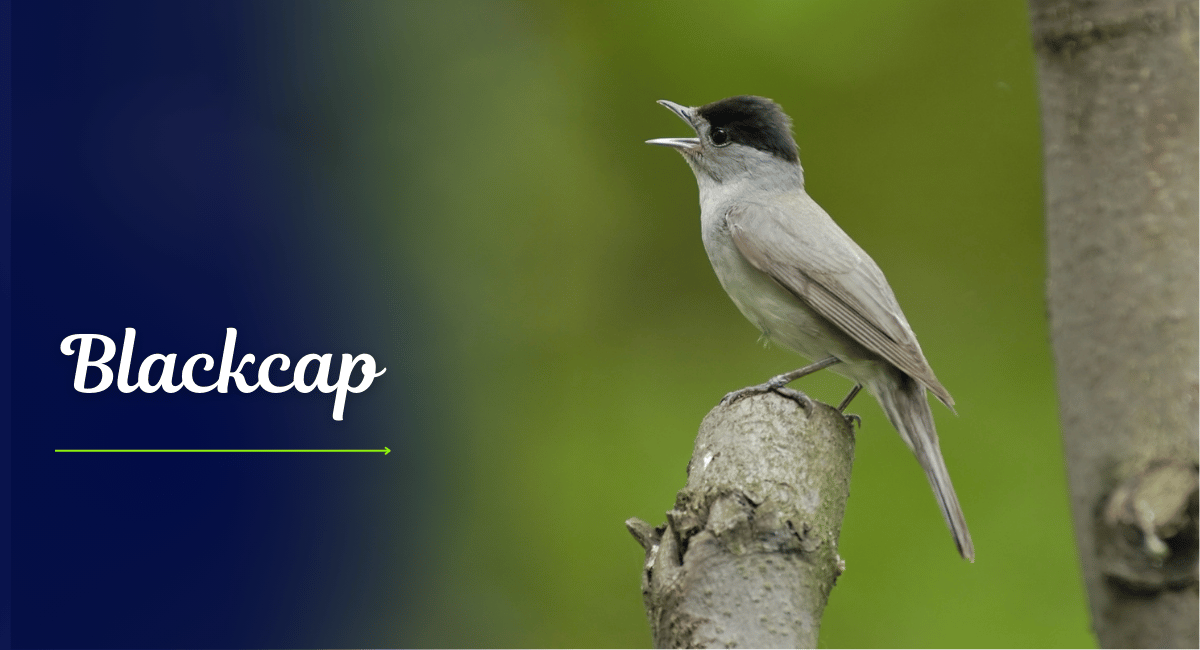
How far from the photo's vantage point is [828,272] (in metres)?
2.72

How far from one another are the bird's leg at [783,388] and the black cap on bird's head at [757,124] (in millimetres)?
737

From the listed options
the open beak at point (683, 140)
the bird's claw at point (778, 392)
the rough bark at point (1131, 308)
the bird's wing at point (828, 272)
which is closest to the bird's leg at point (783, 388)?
the bird's claw at point (778, 392)

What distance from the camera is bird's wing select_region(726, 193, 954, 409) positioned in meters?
2.55

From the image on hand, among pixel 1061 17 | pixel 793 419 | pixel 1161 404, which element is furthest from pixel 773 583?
pixel 1061 17

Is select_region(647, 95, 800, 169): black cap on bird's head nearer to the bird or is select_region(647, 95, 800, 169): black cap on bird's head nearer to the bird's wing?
the bird

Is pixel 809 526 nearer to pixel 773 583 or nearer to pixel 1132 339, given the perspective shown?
pixel 773 583

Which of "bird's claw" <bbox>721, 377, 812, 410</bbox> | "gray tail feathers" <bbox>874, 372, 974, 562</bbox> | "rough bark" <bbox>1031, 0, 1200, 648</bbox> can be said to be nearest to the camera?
"rough bark" <bbox>1031, 0, 1200, 648</bbox>

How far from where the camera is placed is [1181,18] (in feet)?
4.40

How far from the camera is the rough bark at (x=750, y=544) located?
160 centimetres

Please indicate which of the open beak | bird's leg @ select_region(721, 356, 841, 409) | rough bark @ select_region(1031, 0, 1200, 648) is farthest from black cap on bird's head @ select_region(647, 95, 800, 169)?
rough bark @ select_region(1031, 0, 1200, 648)

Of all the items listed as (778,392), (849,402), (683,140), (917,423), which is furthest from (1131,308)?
(683,140)

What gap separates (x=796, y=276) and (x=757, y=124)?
0.60 meters

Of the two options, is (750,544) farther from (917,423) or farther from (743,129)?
(743,129)

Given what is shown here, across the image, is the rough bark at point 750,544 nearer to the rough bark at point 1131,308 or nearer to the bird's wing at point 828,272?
the rough bark at point 1131,308
